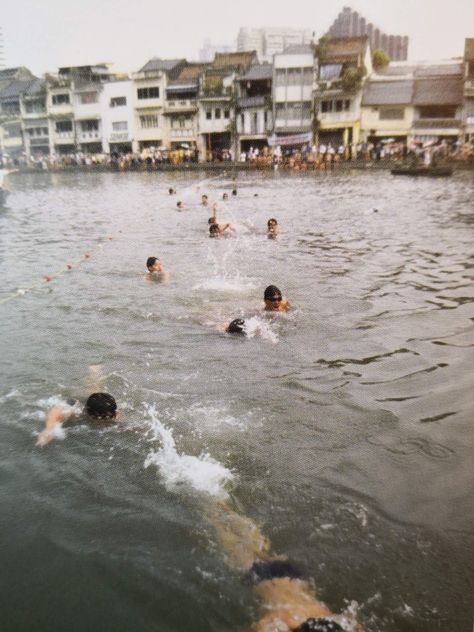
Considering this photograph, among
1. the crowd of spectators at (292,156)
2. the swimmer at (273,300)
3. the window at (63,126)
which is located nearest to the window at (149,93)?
the crowd of spectators at (292,156)

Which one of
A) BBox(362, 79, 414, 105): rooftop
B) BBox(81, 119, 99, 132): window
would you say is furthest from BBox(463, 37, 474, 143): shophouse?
BBox(81, 119, 99, 132): window

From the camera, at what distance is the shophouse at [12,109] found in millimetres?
63438

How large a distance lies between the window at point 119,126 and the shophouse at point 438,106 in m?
31.6

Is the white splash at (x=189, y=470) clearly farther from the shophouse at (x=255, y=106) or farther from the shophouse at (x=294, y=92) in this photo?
the shophouse at (x=255, y=106)

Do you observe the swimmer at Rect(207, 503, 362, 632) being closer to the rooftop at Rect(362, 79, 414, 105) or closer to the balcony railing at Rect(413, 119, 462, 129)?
the balcony railing at Rect(413, 119, 462, 129)

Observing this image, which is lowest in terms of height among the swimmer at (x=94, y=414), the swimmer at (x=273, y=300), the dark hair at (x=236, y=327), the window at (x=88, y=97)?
the swimmer at (x=94, y=414)

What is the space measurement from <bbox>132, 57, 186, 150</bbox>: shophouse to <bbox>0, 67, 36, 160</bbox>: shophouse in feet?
54.5

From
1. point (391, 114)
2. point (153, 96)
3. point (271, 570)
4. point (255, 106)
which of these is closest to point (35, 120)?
point (153, 96)

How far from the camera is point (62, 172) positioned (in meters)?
54.8

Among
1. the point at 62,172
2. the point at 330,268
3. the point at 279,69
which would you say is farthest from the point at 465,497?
the point at 62,172

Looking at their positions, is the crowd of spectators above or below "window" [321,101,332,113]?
below

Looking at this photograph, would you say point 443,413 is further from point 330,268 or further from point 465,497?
point 330,268

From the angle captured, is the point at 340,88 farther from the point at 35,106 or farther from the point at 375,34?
the point at 375,34

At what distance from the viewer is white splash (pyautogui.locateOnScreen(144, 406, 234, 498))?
484cm
